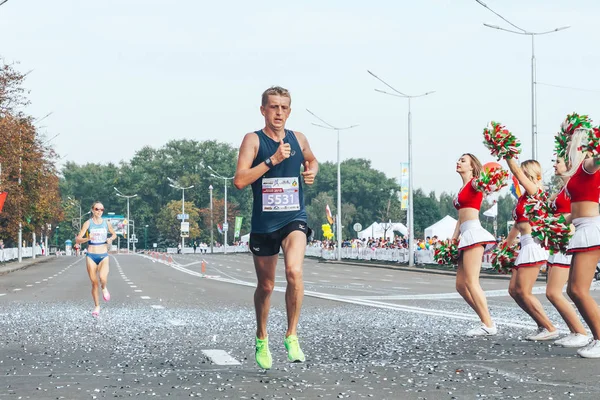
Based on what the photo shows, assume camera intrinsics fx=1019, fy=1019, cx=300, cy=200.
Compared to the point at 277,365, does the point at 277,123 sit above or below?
above

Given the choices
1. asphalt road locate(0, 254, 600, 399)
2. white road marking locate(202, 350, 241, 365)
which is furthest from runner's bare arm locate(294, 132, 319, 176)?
white road marking locate(202, 350, 241, 365)

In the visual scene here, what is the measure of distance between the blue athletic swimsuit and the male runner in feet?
31.2

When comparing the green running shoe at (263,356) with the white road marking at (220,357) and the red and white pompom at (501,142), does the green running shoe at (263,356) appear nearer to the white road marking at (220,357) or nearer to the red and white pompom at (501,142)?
the white road marking at (220,357)

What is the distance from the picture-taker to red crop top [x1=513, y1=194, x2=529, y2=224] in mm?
10125

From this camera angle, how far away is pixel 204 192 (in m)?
150

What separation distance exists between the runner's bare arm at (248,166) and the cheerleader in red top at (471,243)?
357 cm

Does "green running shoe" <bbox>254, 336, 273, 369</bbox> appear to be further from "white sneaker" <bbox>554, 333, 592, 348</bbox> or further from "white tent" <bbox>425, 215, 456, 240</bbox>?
"white tent" <bbox>425, 215, 456, 240</bbox>

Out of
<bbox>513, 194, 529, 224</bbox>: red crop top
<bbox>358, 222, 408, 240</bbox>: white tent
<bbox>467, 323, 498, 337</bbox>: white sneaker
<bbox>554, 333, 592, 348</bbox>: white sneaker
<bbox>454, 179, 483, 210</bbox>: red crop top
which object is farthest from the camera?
<bbox>358, 222, 408, 240</bbox>: white tent

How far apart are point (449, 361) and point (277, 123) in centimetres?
237

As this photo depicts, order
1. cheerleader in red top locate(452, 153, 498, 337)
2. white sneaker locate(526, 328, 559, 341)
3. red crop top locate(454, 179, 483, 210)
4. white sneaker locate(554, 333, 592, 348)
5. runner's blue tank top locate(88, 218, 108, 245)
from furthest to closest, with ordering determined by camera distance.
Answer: runner's blue tank top locate(88, 218, 108, 245) → red crop top locate(454, 179, 483, 210) → cheerleader in red top locate(452, 153, 498, 337) → white sneaker locate(526, 328, 559, 341) → white sneaker locate(554, 333, 592, 348)

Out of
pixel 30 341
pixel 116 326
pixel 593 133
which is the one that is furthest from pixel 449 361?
pixel 116 326

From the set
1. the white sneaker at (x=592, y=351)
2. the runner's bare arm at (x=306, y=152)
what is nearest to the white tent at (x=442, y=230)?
the white sneaker at (x=592, y=351)

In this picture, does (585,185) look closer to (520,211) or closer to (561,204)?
(561,204)

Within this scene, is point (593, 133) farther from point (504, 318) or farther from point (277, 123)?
point (504, 318)
